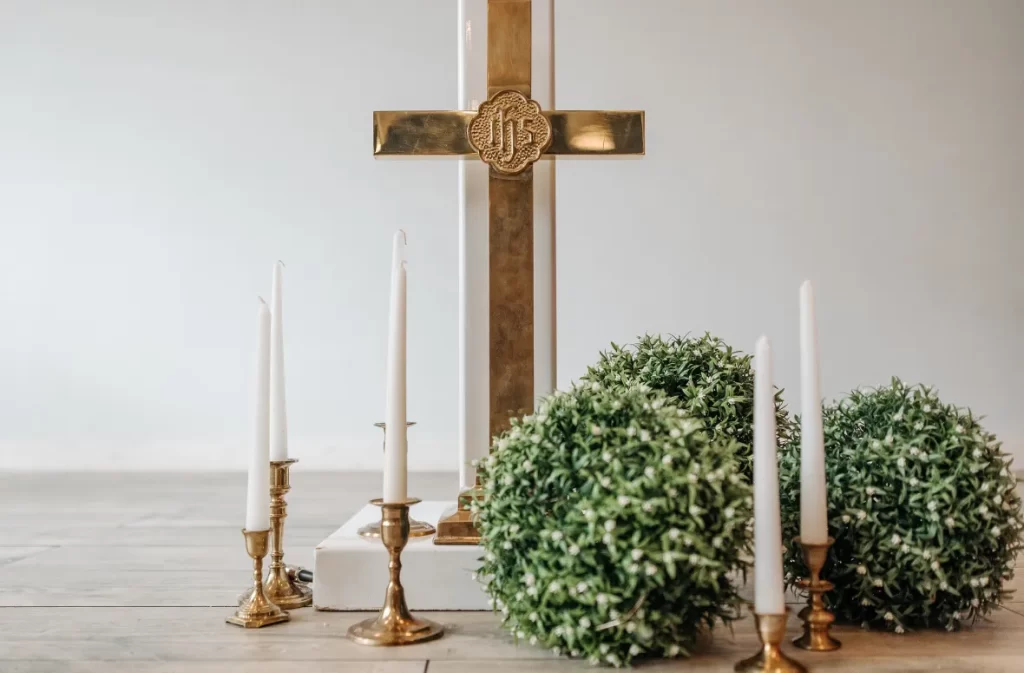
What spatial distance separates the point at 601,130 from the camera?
1229mm

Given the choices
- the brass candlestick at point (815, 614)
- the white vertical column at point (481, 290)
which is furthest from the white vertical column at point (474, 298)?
the brass candlestick at point (815, 614)

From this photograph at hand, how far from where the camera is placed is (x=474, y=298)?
4.21 ft

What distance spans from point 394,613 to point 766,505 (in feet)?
1.42

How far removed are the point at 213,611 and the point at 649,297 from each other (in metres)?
2.49

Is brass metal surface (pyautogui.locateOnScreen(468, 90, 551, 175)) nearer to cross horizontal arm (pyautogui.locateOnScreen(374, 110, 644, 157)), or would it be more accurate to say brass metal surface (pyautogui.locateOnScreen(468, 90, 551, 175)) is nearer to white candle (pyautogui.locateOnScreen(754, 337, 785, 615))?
cross horizontal arm (pyautogui.locateOnScreen(374, 110, 644, 157))

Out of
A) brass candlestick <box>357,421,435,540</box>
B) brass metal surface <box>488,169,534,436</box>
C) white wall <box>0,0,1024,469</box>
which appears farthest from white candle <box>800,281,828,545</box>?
white wall <box>0,0,1024,469</box>

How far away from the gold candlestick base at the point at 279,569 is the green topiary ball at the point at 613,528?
13.4 inches

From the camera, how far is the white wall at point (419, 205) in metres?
3.42

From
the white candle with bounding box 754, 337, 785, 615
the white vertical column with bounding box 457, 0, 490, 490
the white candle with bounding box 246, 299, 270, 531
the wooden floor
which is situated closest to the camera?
the white candle with bounding box 754, 337, 785, 615

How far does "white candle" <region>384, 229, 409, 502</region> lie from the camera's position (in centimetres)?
94

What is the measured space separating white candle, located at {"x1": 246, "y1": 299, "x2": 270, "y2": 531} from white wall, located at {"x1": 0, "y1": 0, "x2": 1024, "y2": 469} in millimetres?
2351

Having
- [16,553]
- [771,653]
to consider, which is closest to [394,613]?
[771,653]

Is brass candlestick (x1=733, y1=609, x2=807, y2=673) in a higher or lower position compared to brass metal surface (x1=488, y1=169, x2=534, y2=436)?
lower

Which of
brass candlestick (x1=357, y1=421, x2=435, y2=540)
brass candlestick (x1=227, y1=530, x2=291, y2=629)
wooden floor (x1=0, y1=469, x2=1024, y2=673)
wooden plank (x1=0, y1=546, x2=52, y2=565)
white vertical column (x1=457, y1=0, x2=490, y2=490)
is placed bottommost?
wooden plank (x1=0, y1=546, x2=52, y2=565)
